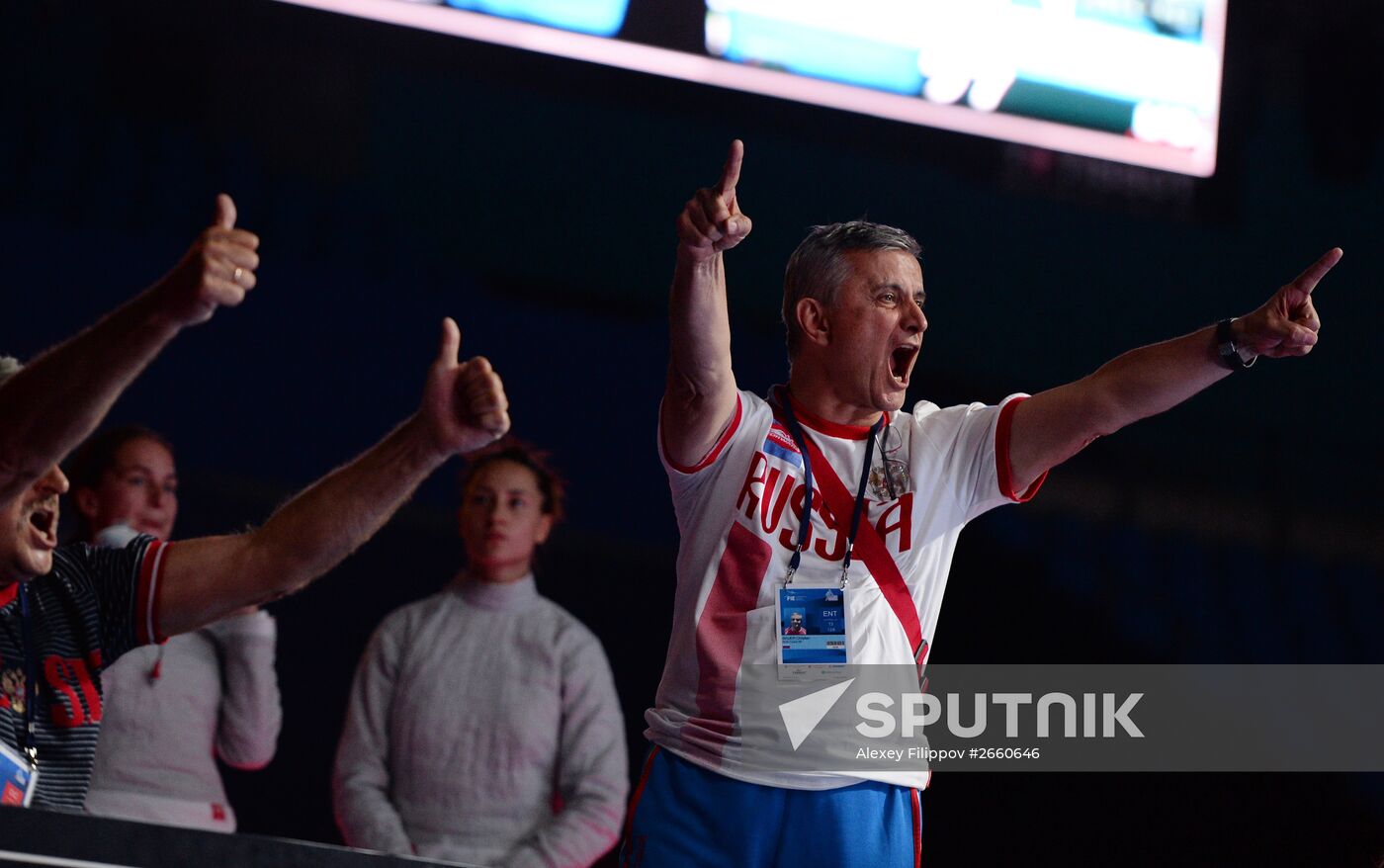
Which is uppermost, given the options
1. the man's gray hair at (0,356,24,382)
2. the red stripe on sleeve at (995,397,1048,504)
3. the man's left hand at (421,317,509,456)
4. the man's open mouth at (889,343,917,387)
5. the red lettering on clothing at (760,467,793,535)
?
the man's open mouth at (889,343,917,387)

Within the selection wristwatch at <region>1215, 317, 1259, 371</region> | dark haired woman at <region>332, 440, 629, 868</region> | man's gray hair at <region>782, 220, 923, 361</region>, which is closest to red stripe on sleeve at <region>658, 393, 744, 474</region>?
man's gray hair at <region>782, 220, 923, 361</region>

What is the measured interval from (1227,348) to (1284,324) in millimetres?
88

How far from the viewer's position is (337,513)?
1.77 metres

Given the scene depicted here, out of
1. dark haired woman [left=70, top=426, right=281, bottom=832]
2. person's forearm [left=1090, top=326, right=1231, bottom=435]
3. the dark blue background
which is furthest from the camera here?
the dark blue background

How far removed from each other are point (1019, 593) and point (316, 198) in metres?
3.32

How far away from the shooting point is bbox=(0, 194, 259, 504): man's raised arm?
1.50 metres

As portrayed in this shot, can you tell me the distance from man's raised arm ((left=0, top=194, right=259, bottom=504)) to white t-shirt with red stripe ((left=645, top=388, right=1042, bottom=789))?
0.90 metres

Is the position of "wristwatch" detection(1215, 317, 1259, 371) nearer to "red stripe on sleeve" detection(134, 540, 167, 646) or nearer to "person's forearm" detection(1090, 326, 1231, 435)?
"person's forearm" detection(1090, 326, 1231, 435)

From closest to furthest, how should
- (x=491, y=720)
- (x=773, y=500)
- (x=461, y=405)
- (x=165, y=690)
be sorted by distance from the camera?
(x=461, y=405), (x=773, y=500), (x=165, y=690), (x=491, y=720)

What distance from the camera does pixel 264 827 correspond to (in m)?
4.63

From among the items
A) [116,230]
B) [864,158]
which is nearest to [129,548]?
[116,230]

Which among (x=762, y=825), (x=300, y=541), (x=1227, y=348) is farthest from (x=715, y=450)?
(x=1227, y=348)

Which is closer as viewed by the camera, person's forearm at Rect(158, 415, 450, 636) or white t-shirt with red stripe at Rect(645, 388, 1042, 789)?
person's forearm at Rect(158, 415, 450, 636)

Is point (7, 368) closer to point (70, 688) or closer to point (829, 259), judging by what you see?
point (70, 688)
